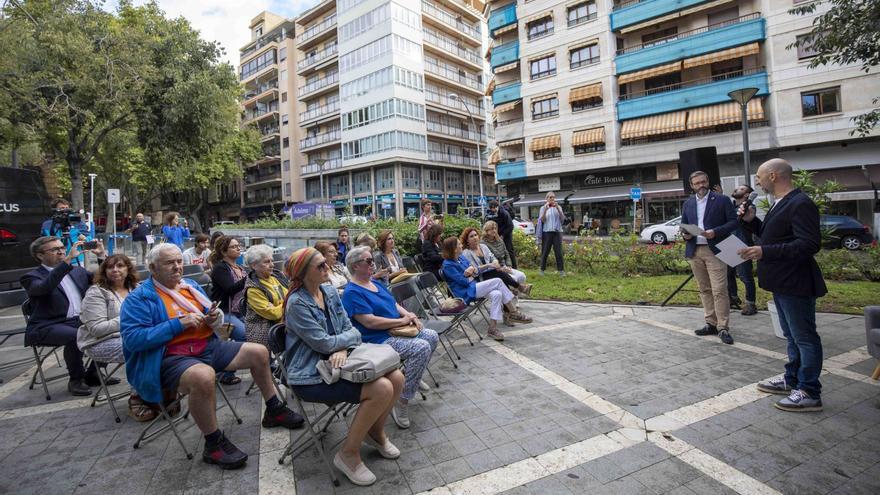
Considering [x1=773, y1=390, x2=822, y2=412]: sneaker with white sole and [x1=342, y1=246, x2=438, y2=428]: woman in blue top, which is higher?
[x1=342, y1=246, x2=438, y2=428]: woman in blue top

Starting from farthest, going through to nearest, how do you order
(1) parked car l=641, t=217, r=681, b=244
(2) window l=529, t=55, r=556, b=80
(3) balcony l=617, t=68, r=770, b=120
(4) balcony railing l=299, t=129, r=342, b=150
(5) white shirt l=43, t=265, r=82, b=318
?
1. (4) balcony railing l=299, t=129, r=342, b=150
2. (2) window l=529, t=55, r=556, b=80
3. (3) balcony l=617, t=68, r=770, b=120
4. (1) parked car l=641, t=217, r=681, b=244
5. (5) white shirt l=43, t=265, r=82, b=318

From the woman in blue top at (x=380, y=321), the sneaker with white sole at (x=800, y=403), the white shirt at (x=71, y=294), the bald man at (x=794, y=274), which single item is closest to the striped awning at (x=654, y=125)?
the bald man at (x=794, y=274)

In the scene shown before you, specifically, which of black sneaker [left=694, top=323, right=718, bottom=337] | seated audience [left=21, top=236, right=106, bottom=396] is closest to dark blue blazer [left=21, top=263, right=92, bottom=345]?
seated audience [left=21, top=236, right=106, bottom=396]

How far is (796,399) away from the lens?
139 inches

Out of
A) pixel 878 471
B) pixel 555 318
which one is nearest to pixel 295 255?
pixel 878 471

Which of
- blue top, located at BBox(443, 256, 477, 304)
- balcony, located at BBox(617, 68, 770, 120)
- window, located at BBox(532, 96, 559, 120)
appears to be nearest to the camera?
blue top, located at BBox(443, 256, 477, 304)

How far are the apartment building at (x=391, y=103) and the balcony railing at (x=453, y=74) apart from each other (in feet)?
0.45

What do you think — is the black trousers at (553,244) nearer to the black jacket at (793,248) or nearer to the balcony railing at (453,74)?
the black jacket at (793,248)

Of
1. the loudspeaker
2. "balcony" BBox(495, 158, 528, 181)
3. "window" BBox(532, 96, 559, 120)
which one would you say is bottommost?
the loudspeaker

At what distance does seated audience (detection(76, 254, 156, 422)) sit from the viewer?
3895 mm

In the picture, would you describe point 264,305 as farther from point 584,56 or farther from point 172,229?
point 584,56

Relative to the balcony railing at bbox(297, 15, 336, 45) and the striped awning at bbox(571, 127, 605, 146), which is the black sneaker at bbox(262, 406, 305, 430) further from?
the balcony railing at bbox(297, 15, 336, 45)

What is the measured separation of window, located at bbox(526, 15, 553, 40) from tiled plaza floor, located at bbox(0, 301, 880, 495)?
31.3 meters

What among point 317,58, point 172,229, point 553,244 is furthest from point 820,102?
point 317,58
